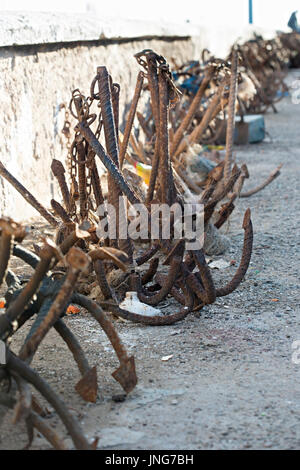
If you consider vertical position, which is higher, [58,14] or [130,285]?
[58,14]

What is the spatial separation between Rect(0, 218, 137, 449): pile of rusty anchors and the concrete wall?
6.65 ft

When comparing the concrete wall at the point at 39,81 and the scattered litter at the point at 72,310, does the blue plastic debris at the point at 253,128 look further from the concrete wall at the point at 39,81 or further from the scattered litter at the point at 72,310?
the scattered litter at the point at 72,310

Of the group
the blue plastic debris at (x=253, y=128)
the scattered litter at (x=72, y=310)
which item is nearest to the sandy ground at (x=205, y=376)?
the scattered litter at (x=72, y=310)

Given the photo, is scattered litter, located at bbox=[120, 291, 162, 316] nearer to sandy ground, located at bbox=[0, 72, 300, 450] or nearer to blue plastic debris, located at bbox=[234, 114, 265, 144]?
sandy ground, located at bbox=[0, 72, 300, 450]

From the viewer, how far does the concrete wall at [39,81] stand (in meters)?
4.09

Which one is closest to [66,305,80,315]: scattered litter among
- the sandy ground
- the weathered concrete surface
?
the sandy ground

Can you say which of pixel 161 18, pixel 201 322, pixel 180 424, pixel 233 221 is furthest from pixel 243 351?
pixel 161 18

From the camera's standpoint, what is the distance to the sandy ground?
194 cm

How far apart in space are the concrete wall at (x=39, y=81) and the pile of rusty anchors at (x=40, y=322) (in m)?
2.03

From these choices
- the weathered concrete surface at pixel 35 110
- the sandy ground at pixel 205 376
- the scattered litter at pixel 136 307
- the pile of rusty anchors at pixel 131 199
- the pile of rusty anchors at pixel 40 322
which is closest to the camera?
the pile of rusty anchors at pixel 40 322

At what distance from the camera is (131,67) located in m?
6.38

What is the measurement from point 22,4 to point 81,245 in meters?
2.69
